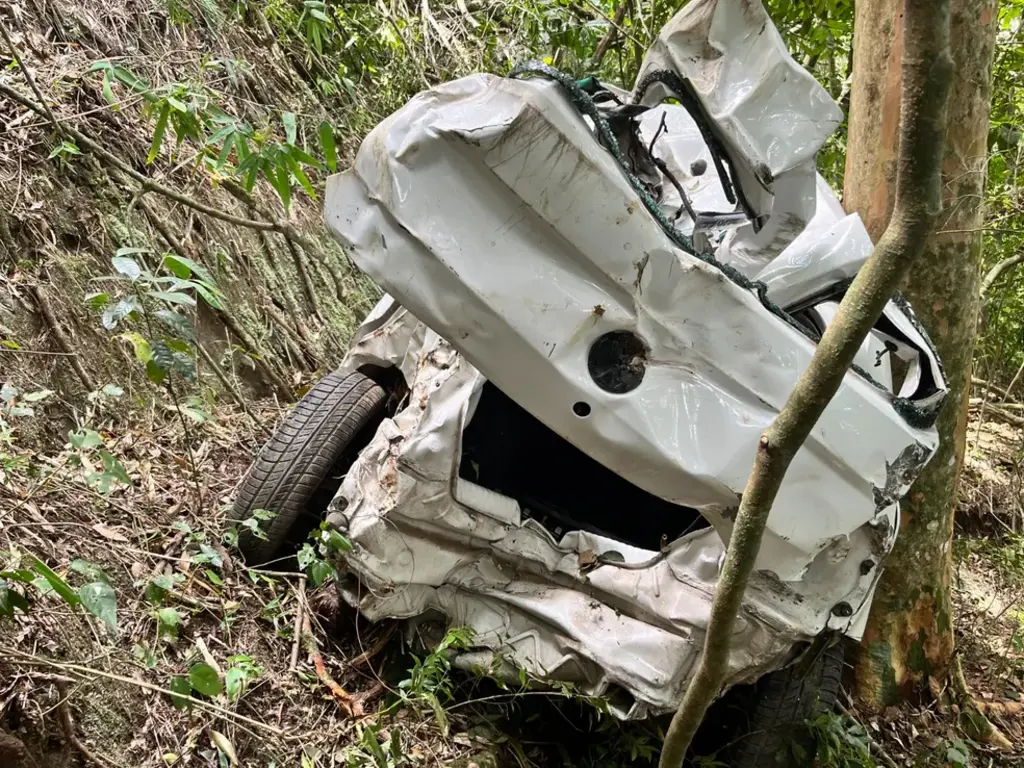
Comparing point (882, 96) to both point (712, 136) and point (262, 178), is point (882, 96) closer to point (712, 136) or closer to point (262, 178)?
point (712, 136)

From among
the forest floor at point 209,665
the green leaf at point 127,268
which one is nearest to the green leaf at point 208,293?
the green leaf at point 127,268

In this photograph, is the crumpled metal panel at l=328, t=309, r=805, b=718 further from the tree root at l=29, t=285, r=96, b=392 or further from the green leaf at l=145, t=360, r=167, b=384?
the tree root at l=29, t=285, r=96, b=392

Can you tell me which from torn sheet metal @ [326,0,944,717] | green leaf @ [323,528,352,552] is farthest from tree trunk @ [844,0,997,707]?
green leaf @ [323,528,352,552]

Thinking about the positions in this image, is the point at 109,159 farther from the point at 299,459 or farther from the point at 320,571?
the point at 320,571

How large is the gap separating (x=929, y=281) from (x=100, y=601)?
2686 mm

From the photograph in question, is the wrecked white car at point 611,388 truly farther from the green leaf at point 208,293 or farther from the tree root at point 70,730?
the tree root at point 70,730

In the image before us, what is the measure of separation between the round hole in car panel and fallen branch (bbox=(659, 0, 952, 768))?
1.59ft

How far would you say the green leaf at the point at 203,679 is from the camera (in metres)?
1.59

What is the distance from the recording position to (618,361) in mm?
1705

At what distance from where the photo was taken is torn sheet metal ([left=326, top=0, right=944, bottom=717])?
1.63 meters

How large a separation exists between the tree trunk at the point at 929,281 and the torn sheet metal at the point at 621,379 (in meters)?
0.53

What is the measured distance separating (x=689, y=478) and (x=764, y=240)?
859mm

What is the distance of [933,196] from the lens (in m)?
0.98

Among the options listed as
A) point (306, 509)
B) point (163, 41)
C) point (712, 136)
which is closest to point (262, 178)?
point (163, 41)
